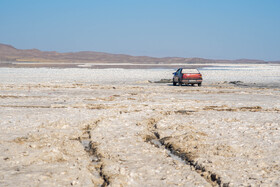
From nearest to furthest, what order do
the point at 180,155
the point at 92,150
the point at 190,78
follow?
the point at 180,155
the point at 92,150
the point at 190,78

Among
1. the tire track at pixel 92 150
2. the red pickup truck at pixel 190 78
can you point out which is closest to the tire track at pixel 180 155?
the tire track at pixel 92 150

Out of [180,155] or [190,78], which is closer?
[180,155]

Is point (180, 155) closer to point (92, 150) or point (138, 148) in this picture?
point (138, 148)

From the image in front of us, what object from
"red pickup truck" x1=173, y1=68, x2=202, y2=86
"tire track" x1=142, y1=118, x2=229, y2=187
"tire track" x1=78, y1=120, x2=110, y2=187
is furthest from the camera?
"red pickup truck" x1=173, y1=68, x2=202, y2=86

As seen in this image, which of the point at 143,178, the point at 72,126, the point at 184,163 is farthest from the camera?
the point at 72,126

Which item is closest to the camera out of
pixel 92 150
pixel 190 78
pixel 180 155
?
pixel 180 155

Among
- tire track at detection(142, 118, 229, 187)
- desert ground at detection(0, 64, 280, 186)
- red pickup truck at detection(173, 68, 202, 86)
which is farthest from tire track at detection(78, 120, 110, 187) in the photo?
red pickup truck at detection(173, 68, 202, 86)

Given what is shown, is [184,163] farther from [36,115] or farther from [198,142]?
[36,115]

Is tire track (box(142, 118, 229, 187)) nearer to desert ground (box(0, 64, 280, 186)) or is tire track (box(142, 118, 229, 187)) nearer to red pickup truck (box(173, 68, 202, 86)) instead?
desert ground (box(0, 64, 280, 186))

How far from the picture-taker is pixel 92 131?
9.48 metres

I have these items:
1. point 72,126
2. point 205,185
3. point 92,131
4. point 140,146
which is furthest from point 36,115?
point 205,185

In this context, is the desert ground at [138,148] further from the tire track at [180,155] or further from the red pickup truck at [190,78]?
the red pickup truck at [190,78]

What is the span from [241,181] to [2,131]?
233 inches

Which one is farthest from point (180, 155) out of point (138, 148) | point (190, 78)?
point (190, 78)
